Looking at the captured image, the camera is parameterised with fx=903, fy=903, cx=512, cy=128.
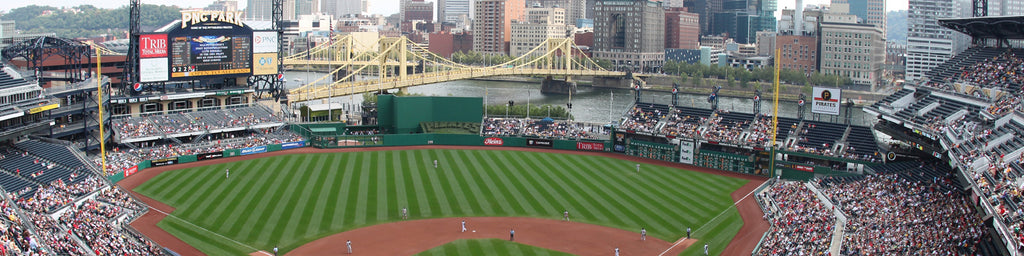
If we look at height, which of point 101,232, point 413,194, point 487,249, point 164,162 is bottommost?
point 487,249

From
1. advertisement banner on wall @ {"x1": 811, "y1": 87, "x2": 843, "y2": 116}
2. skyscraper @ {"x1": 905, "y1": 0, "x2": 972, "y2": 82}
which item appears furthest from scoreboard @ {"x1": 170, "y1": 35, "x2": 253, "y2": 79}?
skyscraper @ {"x1": 905, "y1": 0, "x2": 972, "y2": 82}

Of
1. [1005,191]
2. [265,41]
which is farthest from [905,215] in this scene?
[265,41]

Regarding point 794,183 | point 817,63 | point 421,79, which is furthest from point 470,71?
point 794,183

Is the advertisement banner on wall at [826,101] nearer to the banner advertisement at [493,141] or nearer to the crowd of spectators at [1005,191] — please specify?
the crowd of spectators at [1005,191]

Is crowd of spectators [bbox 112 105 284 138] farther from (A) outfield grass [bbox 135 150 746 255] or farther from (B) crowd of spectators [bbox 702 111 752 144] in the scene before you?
(B) crowd of spectators [bbox 702 111 752 144]

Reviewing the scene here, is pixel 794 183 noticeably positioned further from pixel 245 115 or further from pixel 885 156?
pixel 245 115

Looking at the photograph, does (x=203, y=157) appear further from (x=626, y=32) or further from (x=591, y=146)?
(x=626, y=32)
